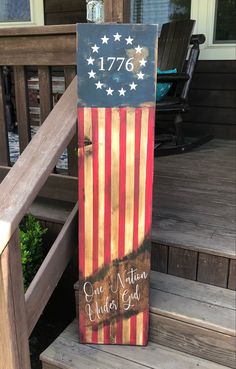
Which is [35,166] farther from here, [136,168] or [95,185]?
[136,168]

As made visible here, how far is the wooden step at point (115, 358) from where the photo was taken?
4.79ft

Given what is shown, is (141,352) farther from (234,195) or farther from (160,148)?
(160,148)

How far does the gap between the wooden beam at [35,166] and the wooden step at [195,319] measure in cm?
68

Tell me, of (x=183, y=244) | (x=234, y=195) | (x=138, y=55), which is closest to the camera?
(x=138, y=55)

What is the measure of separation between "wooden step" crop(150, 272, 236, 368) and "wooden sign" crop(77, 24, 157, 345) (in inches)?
2.9

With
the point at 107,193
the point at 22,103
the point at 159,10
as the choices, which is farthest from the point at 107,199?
the point at 159,10

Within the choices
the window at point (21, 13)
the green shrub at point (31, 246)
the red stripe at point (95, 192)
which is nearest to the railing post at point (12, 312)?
the red stripe at point (95, 192)

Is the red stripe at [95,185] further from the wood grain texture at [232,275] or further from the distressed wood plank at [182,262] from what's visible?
the wood grain texture at [232,275]

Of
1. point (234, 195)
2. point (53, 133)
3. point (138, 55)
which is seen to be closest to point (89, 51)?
point (138, 55)

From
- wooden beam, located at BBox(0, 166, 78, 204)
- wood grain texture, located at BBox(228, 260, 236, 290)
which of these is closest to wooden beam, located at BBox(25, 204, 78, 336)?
wooden beam, located at BBox(0, 166, 78, 204)

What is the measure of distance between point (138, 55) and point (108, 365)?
3.53ft

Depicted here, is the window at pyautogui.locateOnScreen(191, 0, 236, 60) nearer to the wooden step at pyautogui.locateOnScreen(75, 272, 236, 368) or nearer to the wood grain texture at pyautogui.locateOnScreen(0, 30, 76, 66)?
the wood grain texture at pyautogui.locateOnScreen(0, 30, 76, 66)

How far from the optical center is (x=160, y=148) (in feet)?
10.6

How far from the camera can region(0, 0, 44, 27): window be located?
4.21 meters
